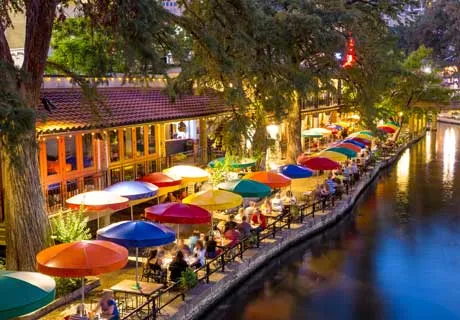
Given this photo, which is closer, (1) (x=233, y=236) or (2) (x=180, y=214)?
(2) (x=180, y=214)

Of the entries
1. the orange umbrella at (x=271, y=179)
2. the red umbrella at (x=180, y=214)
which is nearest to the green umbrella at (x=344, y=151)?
the orange umbrella at (x=271, y=179)

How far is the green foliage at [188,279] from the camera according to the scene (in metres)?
14.7

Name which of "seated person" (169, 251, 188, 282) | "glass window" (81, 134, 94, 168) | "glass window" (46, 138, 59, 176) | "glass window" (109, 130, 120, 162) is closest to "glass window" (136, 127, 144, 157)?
"glass window" (109, 130, 120, 162)

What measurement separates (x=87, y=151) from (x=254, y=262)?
726 cm

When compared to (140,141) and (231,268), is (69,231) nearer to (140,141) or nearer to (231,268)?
(231,268)

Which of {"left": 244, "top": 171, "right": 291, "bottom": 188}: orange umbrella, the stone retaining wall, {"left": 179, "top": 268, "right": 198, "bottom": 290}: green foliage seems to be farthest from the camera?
{"left": 244, "top": 171, "right": 291, "bottom": 188}: orange umbrella

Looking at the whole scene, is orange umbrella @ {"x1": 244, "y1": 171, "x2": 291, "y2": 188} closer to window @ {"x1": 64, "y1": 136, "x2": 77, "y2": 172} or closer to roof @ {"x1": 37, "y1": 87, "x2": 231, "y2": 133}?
roof @ {"x1": 37, "y1": 87, "x2": 231, "y2": 133}

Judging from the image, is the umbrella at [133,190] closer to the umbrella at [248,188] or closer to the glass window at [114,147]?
the umbrella at [248,188]

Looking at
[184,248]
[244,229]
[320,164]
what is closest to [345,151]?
[320,164]

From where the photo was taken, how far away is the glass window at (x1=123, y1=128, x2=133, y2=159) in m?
23.2

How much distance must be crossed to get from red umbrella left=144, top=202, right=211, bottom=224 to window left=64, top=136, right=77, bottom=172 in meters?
4.69

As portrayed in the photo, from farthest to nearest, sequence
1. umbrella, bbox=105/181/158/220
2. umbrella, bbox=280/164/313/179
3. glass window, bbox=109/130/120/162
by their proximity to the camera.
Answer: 1. umbrella, bbox=280/164/313/179
2. glass window, bbox=109/130/120/162
3. umbrella, bbox=105/181/158/220

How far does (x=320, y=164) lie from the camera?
2662 centimetres

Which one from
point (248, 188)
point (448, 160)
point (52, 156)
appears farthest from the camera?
point (448, 160)
